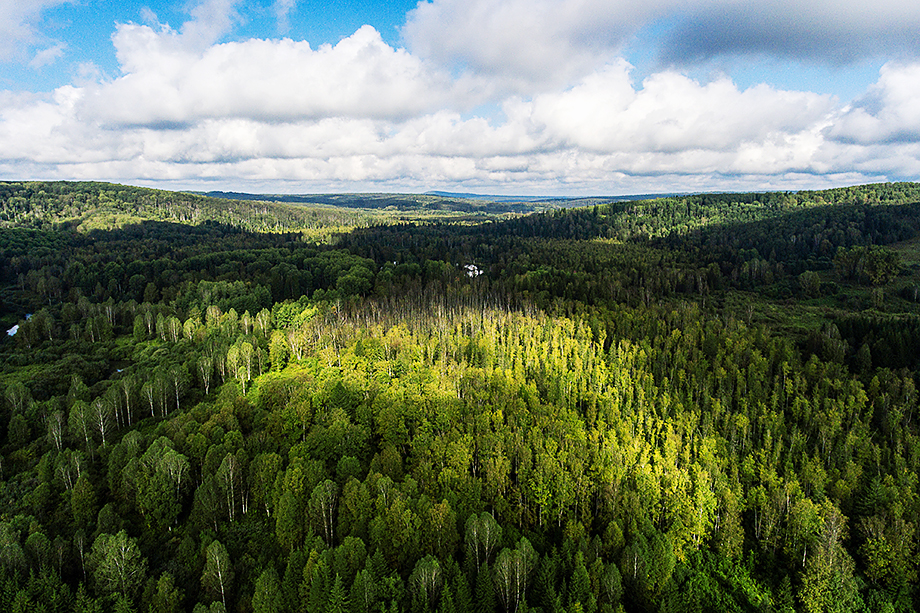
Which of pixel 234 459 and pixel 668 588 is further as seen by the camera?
pixel 234 459

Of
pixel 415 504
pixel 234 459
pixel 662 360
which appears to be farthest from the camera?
pixel 662 360

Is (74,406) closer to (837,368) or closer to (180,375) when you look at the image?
(180,375)

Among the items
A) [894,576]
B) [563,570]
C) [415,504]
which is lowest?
[894,576]

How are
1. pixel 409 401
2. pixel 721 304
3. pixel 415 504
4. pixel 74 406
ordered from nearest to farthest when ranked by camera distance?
1. pixel 415 504
2. pixel 74 406
3. pixel 409 401
4. pixel 721 304

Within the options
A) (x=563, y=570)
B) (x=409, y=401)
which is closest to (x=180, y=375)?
(x=409, y=401)

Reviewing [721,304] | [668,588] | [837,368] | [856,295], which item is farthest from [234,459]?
[856,295]

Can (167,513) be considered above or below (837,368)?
below
